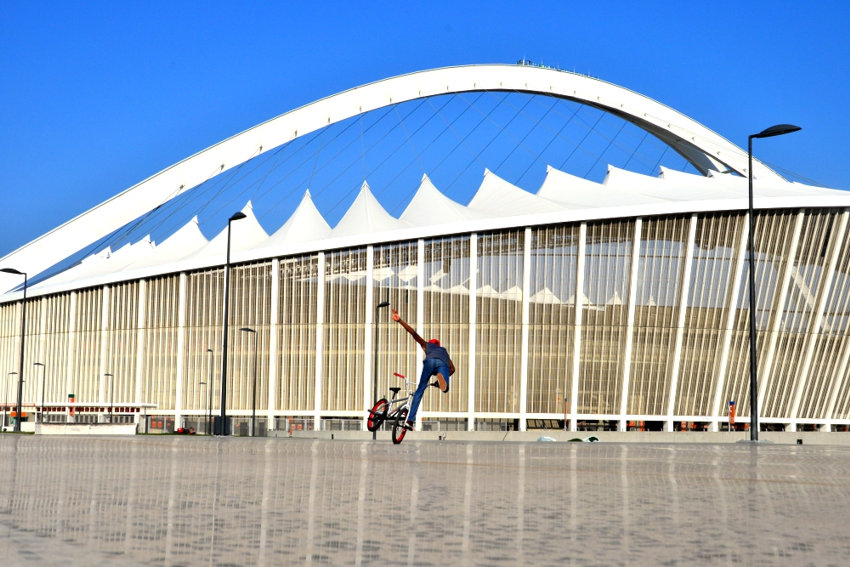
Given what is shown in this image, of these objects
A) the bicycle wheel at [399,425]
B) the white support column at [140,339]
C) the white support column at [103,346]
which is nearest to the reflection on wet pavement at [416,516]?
the bicycle wheel at [399,425]

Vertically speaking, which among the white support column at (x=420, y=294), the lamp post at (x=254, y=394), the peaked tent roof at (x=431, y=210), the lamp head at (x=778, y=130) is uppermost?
the peaked tent roof at (x=431, y=210)

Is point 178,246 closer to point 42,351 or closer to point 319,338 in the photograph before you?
point 42,351

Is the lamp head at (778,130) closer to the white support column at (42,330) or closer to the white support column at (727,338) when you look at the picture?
the white support column at (727,338)

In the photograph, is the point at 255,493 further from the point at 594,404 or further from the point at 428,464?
the point at 594,404

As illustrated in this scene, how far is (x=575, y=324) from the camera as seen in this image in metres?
61.3

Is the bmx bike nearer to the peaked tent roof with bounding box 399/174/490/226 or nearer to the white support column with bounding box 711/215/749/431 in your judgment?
the peaked tent roof with bounding box 399/174/490/226

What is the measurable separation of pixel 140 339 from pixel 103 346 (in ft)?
11.8

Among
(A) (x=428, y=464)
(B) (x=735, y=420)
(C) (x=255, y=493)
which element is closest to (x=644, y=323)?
(B) (x=735, y=420)

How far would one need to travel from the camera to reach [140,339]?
71438 millimetres

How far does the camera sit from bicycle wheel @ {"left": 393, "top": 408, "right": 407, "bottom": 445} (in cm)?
2077

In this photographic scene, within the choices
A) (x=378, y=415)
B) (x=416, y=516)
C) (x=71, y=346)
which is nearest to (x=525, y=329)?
(x=71, y=346)

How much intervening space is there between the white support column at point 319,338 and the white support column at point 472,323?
9413 mm

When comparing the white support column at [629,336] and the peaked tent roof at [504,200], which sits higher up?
the peaked tent roof at [504,200]

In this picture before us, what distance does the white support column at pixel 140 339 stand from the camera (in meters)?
70.8
